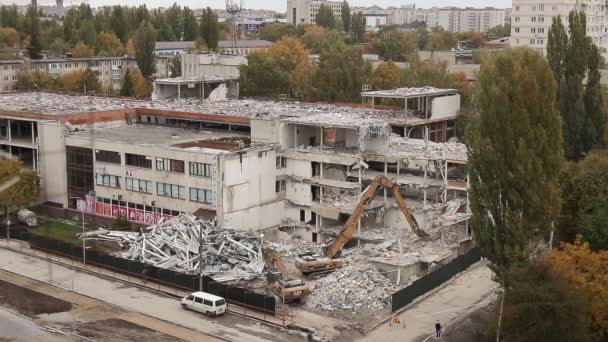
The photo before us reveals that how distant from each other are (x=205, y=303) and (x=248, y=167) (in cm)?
697

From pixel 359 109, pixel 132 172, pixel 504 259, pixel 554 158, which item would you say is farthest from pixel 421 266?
pixel 359 109

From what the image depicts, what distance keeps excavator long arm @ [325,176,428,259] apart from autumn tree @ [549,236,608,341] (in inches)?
279

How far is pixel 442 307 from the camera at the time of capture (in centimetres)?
2023

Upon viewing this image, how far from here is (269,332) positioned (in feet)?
60.3

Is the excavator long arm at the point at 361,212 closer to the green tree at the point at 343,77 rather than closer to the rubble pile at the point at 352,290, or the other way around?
the rubble pile at the point at 352,290

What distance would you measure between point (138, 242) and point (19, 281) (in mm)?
3437

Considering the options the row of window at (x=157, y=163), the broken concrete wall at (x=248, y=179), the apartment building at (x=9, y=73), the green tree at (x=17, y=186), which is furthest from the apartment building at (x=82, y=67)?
the broken concrete wall at (x=248, y=179)

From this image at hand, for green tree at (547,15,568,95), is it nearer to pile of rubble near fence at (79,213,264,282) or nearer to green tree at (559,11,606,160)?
green tree at (559,11,606,160)

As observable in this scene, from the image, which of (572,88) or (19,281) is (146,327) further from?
(572,88)

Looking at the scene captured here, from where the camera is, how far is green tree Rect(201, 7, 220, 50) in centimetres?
6925

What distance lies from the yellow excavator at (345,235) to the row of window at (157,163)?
4.52 meters

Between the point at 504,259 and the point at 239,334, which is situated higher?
the point at 504,259

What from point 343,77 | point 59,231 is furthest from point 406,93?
point 343,77

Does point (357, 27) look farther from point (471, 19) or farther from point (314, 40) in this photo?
point (471, 19)
